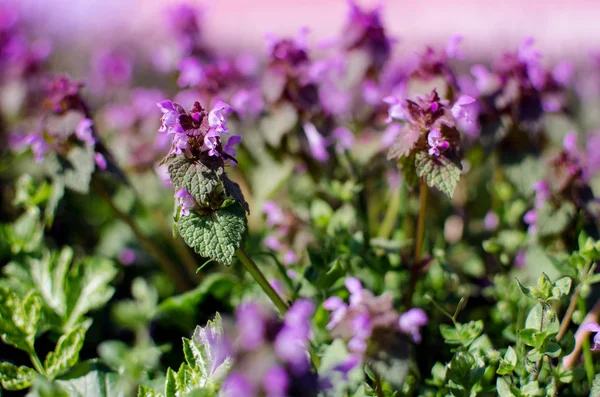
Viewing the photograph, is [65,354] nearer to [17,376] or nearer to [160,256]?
[17,376]

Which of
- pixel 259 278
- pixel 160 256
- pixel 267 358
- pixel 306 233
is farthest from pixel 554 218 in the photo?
pixel 160 256

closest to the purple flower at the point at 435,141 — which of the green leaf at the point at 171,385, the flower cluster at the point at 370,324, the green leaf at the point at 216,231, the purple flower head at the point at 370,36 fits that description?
the flower cluster at the point at 370,324

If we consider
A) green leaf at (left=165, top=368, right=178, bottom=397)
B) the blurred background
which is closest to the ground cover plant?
green leaf at (left=165, top=368, right=178, bottom=397)

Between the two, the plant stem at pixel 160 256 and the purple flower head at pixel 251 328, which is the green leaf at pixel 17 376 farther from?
the purple flower head at pixel 251 328

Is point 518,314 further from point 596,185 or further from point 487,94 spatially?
point 596,185

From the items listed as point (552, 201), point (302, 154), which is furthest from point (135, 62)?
point (552, 201)

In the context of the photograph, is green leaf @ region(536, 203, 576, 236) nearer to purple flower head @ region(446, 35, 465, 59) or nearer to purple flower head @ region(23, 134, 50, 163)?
purple flower head @ region(446, 35, 465, 59)
